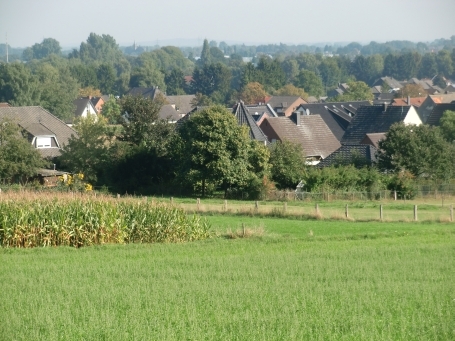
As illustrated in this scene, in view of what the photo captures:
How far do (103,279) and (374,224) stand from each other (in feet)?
51.8

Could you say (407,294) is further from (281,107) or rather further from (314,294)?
(281,107)

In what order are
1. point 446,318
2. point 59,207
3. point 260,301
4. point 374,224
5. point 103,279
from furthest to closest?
point 374,224 < point 59,207 < point 103,279 < point 260,301 < point 446,318

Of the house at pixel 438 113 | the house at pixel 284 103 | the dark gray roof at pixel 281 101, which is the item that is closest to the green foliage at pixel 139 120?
the house at pixel 438 113

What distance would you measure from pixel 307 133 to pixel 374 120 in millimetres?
12566

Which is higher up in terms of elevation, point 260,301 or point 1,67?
point 1,67

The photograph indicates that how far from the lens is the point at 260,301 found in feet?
54.5

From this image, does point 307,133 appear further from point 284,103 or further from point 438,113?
point 284,103

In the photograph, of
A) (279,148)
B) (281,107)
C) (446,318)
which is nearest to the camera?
(446,318)

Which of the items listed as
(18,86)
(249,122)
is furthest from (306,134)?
(18,86)

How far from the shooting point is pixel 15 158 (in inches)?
1868

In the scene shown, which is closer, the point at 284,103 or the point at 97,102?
the point at 284,103

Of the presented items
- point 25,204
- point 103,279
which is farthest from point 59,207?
point 103,279

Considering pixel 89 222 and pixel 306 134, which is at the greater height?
pixel 306 134

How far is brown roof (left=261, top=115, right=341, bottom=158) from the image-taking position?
205 ft
